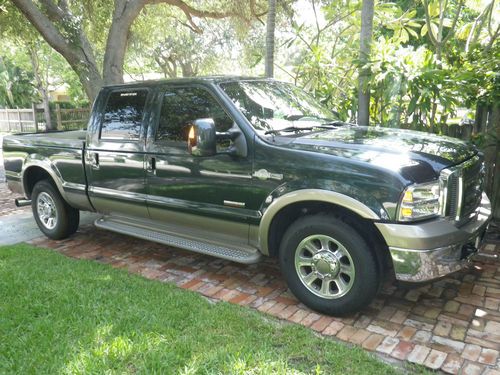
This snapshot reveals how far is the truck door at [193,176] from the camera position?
3.89 meters

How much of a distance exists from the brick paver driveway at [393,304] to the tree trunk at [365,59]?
7.14ft

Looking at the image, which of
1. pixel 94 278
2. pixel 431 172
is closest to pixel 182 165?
pixel 94 278

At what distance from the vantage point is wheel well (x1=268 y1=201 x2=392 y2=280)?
336cm

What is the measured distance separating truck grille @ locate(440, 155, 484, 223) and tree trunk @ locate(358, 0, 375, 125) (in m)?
2.02

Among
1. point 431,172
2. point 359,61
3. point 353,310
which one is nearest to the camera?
point 431,172

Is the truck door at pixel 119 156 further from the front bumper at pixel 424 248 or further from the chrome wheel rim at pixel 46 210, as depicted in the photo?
the front bumper at pixel 424 248

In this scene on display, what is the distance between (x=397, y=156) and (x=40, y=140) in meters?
4.41

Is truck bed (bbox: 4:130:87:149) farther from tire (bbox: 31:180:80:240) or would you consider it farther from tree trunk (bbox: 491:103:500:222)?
tree trunk (bbox: 491:103:500:222)

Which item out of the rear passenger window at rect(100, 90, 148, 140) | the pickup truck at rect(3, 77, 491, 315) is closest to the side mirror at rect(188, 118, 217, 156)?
the pickup truck at rect(3, 77, 491, 315)

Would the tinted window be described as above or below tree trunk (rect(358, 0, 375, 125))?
below

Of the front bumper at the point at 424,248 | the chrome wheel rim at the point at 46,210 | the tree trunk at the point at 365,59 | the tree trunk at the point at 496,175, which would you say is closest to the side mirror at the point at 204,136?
the front bumper at the point at 424,248

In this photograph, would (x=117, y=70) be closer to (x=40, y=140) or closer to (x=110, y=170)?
(x=40, y=140)

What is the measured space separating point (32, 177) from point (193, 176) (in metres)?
2.99

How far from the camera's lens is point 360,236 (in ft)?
11.0
